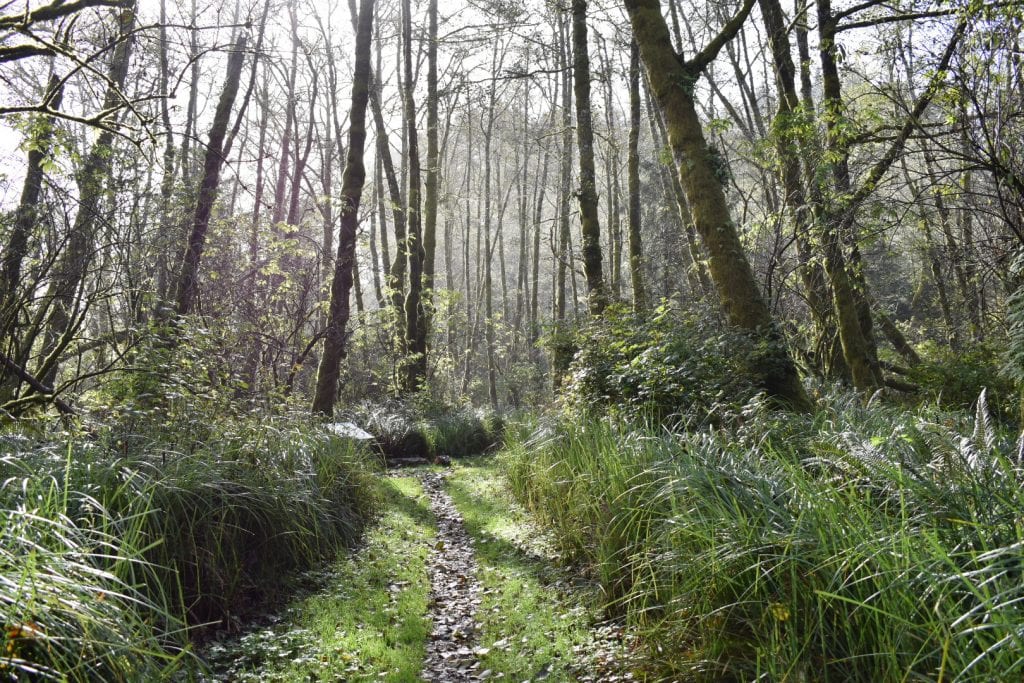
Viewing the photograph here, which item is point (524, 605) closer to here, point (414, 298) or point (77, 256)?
point (77, 256)

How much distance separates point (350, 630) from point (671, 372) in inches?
158

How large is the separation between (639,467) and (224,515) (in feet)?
10.2

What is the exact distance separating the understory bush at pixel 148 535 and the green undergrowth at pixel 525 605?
1512 mm

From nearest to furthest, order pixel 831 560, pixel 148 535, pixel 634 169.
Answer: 1. pixel 831 560
2. pixel 148 535
3. pixel 634 169

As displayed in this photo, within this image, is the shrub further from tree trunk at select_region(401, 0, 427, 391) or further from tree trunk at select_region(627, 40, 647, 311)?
tree trunk at select_region(401, 0, 427, 391)

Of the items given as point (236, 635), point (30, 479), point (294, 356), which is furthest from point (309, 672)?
point (294, 356)

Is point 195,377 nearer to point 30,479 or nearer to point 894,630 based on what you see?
point 30,479

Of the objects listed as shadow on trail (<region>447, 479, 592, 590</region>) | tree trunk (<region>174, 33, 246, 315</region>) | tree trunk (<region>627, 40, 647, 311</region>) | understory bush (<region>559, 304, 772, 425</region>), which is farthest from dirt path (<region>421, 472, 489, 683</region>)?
tree trunk (<region>627, 40, 647, 311</region>)

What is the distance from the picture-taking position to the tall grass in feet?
8.23

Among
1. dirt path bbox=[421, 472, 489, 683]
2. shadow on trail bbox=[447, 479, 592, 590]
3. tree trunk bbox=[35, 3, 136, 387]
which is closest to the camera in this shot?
dirt path bbox=[421, 472, 489, 683]

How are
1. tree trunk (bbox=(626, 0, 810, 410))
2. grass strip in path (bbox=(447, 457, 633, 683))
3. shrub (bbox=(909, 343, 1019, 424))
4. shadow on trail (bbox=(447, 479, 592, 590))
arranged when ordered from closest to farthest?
grass strip in path (bbox=(447, 457, 633, 683)) → shadow on trail (bbox=(447, 479, 592, 590)) → tree trunk (bbox=(626, 0, 810, 410)) → shrub (bbox=(909, 343, 1019, 424))

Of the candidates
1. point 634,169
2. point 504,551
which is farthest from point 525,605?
point 634,169

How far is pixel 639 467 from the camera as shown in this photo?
17.5 feet

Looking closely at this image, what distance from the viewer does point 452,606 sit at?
5602mm
